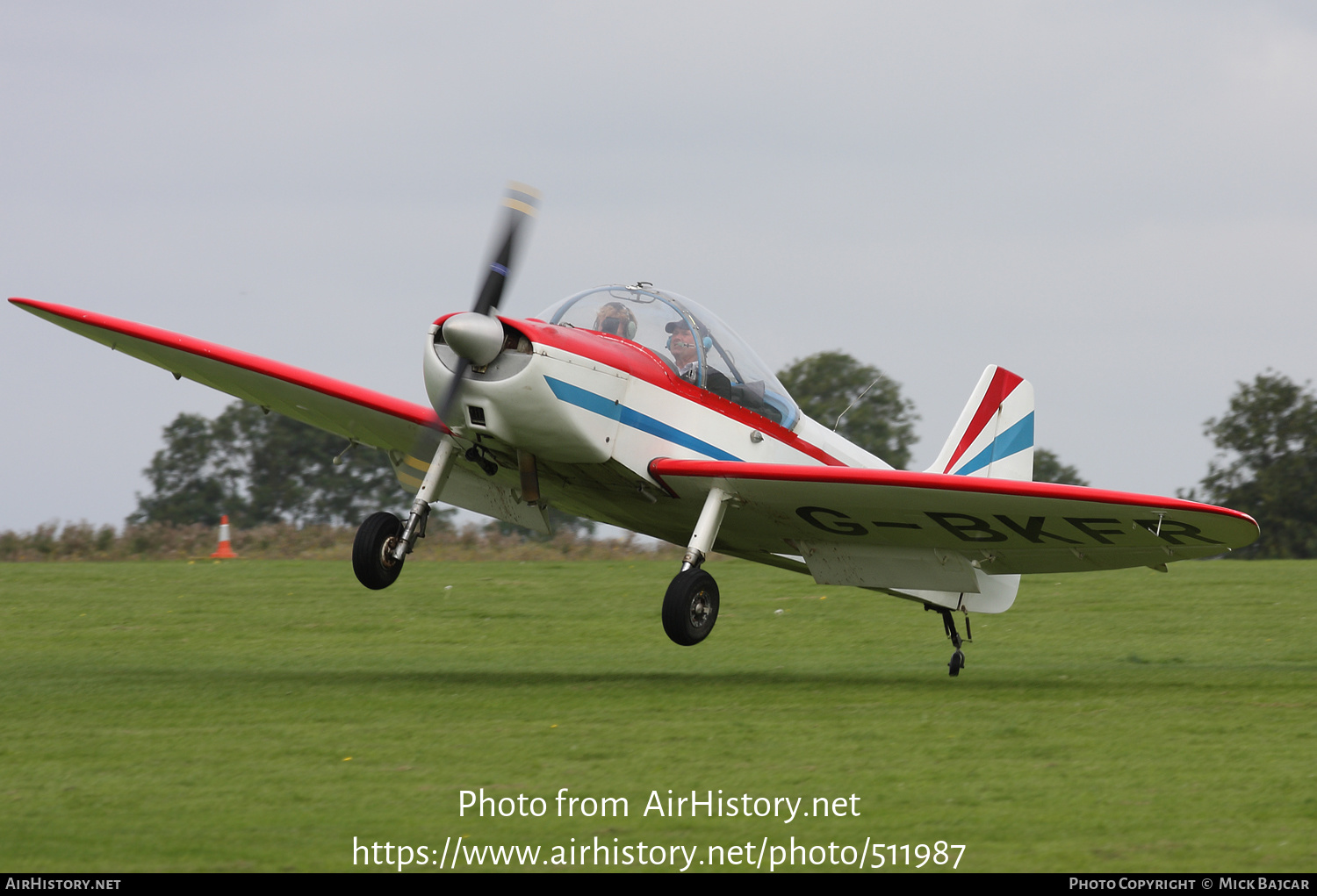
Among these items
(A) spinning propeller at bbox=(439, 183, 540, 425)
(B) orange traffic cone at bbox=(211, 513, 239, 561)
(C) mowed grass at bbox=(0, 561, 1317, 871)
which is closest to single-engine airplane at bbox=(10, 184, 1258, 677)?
(A) spinning propeller at bbox=(439, 183, 540, 425)

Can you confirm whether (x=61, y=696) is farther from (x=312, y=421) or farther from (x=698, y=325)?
(x=698, y=325)

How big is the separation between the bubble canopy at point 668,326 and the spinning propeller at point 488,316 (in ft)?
2.90

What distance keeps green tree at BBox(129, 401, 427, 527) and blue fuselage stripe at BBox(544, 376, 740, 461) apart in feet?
143

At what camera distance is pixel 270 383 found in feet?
41.2

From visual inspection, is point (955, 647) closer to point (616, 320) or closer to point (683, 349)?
point (683, 349)

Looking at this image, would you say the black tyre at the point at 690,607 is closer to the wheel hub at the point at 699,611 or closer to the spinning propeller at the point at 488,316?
the wheel hub at the point at 699,611

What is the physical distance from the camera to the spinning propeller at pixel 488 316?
994cm

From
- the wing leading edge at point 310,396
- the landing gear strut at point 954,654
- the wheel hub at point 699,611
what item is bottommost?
the wheel hub at point 699,611

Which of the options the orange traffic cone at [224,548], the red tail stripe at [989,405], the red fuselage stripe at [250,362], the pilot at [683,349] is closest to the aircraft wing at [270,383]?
the red fuselage stripe at [250,362]

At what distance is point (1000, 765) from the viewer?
755 cm

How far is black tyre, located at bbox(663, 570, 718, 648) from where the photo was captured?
10.3 m

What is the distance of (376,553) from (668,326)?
2.98 meters

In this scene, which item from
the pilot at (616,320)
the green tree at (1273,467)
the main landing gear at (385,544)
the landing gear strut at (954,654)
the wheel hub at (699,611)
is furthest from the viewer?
the green tree at (1273,467)

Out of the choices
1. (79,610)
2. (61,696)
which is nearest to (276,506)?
(79,610)
